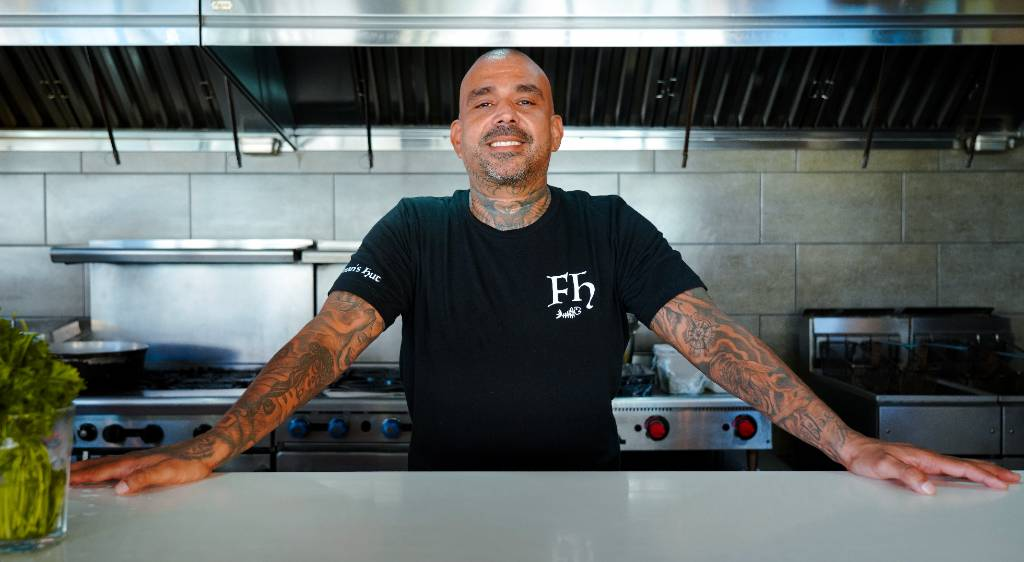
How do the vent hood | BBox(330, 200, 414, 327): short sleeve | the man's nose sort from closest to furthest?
1. BBox(330, 200, 414, 327): short sleeve
2. the man's nose
3. the vent hood

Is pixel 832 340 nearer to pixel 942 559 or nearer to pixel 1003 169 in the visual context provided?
pixel 1003 169

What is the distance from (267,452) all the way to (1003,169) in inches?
121

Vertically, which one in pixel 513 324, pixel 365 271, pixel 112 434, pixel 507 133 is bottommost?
pixel 112 434

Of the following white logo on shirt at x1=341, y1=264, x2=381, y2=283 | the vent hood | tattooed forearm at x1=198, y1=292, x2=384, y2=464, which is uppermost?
the vent hood

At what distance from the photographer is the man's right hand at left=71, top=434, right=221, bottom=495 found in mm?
1015

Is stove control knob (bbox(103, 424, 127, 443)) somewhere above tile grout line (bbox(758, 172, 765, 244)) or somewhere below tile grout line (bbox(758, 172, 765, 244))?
below

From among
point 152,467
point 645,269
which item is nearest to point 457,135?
point 645,269

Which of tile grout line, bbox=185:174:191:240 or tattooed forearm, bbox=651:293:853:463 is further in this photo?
tile grout line, bbox=185:174:191:240

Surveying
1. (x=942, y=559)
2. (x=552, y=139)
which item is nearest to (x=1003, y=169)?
(x=552, y=139)

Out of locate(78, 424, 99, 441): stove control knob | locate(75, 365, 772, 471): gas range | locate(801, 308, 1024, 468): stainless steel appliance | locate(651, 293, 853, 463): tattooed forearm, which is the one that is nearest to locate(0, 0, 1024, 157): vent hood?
locate(801, 308, 1024, 468): stainless steel appliance

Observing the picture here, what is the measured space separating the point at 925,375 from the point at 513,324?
2040 millimetres

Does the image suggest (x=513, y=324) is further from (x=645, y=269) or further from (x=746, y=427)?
(x=746, y=427)

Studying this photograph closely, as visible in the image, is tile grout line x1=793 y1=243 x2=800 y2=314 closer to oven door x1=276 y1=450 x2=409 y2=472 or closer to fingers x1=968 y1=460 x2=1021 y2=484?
oven door x1=276 y1=450 x2=409 y2=472

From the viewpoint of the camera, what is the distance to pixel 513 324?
5.00 feet
